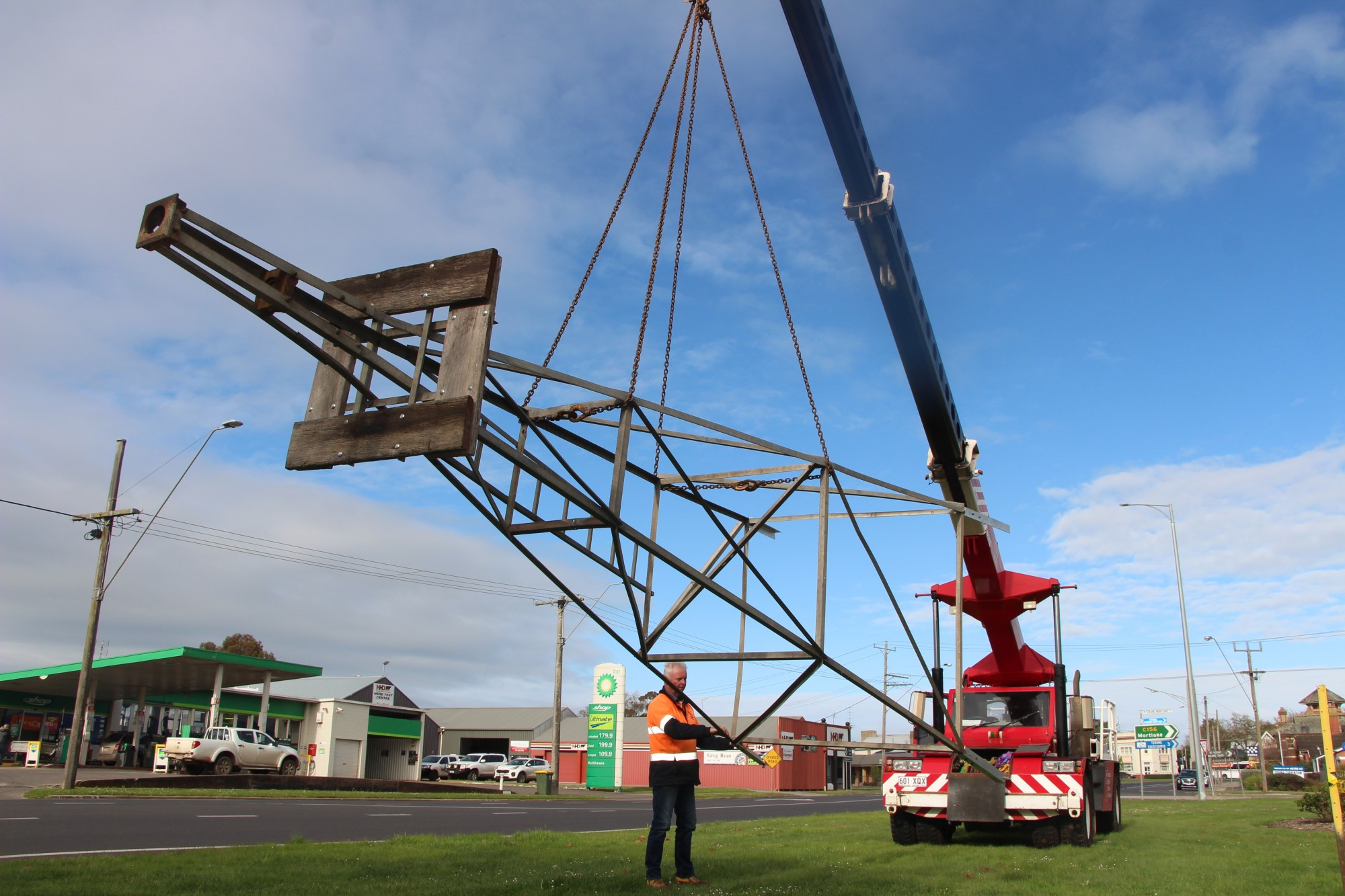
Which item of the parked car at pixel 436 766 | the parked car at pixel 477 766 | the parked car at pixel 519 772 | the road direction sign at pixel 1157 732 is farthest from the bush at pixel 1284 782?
the parked car at pixel 436 766

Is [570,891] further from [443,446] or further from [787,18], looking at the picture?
[787,18]

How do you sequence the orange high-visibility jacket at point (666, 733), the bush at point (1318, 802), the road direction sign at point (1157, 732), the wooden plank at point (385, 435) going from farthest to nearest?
the road direction sign at point (1157, 732), the bush at point (1318, 802), the orange high-visibility jacket at point (666, 733), the wooden plank at point (385, 435)

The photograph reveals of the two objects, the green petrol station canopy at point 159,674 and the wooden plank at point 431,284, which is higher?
the wooden plank at point 431,284

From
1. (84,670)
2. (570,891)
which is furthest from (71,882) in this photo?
(84,670)

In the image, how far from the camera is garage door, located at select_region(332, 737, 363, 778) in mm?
43906

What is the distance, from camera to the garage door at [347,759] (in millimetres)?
43906

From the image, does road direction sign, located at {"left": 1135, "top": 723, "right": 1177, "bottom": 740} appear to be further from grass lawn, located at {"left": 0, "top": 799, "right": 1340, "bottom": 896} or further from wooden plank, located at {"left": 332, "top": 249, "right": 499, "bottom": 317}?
wooden plank, located at {"left": 332, "top": 249, "right": 499, "bottom": 317}

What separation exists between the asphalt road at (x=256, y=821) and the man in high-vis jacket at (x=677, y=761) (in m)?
5.20

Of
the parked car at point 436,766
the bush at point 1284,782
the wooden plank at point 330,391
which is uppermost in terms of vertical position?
the wooden plank at point 330,391

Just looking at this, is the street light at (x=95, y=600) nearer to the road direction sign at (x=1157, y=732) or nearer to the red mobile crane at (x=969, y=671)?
the red mobile crane at (x=969, y=671)

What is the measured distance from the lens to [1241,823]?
16219mm

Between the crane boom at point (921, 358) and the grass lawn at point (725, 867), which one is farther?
the crane boom at point (921, 358)

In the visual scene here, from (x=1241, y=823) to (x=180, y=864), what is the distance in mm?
16069

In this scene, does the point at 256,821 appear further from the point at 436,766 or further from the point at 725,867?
the point at 436,766
